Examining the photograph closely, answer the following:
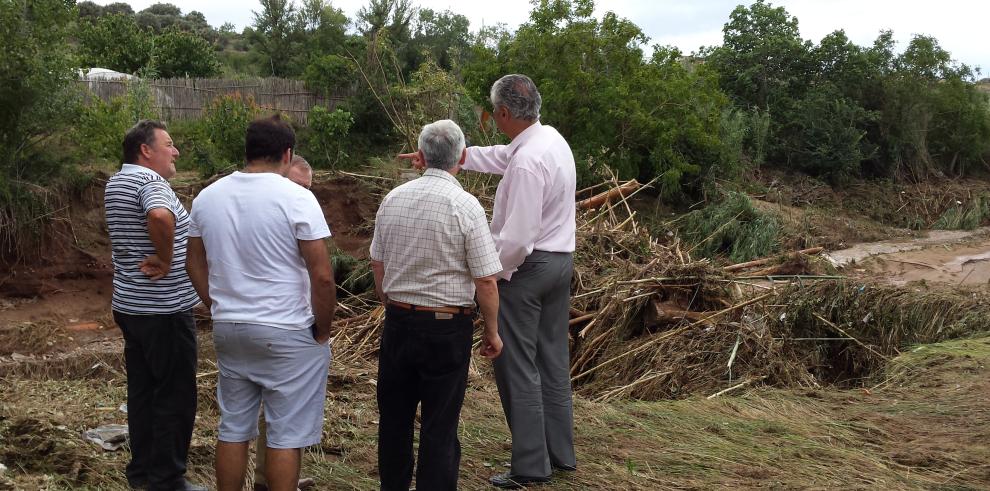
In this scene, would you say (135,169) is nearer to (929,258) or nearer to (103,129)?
(103,129)

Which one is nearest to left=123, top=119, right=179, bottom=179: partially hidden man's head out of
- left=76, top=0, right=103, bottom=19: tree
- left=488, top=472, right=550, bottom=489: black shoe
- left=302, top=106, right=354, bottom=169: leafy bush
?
left=488, top=472, right=550, bottom=489: black shoe

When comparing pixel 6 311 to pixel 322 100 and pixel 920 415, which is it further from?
pixel 322 100

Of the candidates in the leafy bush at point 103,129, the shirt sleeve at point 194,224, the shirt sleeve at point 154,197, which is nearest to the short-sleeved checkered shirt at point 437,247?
the shirt sleeve at point 194,224

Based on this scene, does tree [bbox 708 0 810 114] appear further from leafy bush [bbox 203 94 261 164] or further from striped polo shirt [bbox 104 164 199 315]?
striped polo shirt [bbox 104 164 199 315]

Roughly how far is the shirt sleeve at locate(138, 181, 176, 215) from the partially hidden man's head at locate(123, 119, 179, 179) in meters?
0.13

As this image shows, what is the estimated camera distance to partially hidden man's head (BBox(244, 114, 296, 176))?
3658 millimetres

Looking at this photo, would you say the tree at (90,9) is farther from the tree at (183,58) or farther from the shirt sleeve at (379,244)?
the shirt sleeve at (379,244)

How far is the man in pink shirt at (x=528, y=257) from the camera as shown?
4262mm

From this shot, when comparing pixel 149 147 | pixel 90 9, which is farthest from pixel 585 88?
pixel 90 9

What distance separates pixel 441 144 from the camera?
3891 mm

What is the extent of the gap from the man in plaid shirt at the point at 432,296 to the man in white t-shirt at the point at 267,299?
326mm

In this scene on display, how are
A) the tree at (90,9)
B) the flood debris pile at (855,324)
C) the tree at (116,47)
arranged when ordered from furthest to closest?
the tree at (90,9), the tree at (116,47), the flood debris pile at (855,324)

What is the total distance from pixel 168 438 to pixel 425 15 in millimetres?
27145

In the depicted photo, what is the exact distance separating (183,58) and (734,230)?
57.4ft
